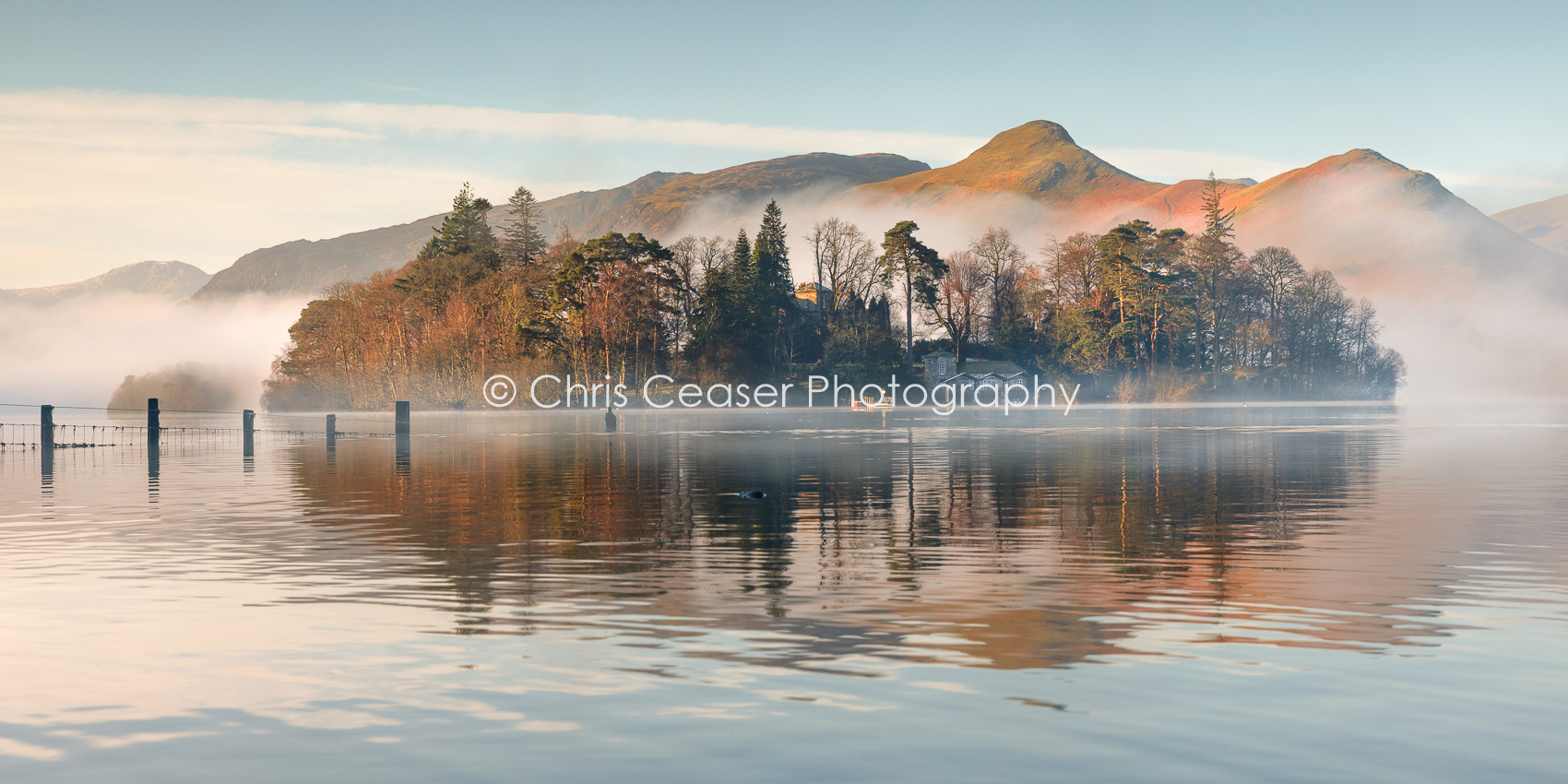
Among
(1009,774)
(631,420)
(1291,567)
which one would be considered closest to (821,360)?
(631,420)

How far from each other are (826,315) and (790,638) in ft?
480

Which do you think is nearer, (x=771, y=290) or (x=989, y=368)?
(x=771, y=290)

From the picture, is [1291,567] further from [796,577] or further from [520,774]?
[520,774]

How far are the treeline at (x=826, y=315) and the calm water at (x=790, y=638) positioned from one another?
10672cm

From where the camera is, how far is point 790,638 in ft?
40.6

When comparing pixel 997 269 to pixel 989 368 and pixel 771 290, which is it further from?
pixel 771 290

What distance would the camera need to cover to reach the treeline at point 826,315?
5310 inches

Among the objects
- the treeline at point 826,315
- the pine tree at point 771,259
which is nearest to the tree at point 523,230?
the treeline at point 826,315

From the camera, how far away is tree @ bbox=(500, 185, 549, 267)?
174875 mm

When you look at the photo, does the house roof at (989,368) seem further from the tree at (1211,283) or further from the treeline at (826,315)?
the tree at (1211,283)

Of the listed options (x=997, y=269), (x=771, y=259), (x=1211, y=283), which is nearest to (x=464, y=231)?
A: (x=771, y=259)

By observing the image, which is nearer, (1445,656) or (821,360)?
(1445,656)

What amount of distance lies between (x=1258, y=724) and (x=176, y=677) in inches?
369

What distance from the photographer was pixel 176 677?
1091cm
